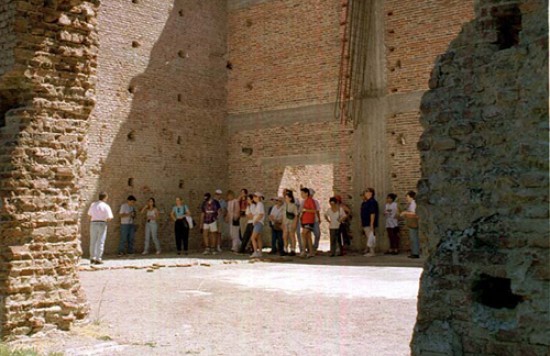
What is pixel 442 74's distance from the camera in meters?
4.41

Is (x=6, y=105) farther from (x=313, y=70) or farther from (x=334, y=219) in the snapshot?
(x=313, y=70)

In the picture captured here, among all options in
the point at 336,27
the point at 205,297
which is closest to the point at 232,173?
the point at 336,27

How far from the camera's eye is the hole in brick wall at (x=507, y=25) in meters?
4.14

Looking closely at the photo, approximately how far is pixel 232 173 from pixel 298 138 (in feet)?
8.80

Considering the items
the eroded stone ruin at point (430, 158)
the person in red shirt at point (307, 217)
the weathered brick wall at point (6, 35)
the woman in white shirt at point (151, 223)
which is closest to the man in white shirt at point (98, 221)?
the eroded stone ruin at point (430, 158)

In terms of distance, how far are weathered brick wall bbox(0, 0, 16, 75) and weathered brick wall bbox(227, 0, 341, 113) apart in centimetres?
1187

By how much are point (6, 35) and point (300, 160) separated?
39.5 ft

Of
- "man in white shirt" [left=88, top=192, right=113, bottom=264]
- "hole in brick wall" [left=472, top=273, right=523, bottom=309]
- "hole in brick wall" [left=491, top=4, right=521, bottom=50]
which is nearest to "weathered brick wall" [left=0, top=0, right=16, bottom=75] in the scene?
"hole in brick wall" [left=491, top=4, right=521, bottom=50]

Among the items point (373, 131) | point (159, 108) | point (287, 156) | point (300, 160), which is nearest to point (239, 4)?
point (159, 108)

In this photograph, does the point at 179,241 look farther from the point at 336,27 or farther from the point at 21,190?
the point at 21,190

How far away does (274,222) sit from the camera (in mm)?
15766

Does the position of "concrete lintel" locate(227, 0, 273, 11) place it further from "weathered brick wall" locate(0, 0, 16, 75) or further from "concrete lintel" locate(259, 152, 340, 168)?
"weathered brick wall" locate(0, 0, 16, 75)

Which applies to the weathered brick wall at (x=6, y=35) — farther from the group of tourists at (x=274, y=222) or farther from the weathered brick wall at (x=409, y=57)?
the weathered brick wall at (x=409, y=57)

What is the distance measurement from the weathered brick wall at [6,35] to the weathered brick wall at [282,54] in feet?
38.9
